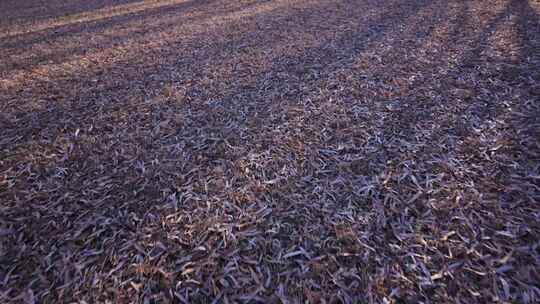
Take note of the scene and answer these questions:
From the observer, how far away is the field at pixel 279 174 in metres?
2.26

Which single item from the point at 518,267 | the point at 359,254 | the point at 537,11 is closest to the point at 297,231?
the point at 359,254

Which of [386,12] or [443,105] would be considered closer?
[443,105]

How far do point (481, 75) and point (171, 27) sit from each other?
8.23 meters

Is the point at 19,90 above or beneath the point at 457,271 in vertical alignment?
above

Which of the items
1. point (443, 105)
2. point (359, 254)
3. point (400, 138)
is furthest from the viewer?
point (443, 105)

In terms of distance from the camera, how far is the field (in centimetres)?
226

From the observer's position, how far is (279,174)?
3234 mm

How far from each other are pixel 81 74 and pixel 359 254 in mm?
6256

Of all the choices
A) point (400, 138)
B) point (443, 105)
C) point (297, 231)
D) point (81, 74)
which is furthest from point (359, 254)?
point (81, 74)

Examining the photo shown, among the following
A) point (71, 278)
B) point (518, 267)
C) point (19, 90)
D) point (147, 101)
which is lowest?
point (518, 267)

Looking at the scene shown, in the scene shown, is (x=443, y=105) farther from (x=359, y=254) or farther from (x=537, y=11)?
(x=537, y=11)

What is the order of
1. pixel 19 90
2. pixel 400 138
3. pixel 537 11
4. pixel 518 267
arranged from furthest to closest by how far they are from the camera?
1. pixel 537 11
2. pixel 19 90
3. pixel 400 138
4. pixel 518 267

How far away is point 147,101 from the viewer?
4.74 metres

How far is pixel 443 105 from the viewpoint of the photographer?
4.16m
